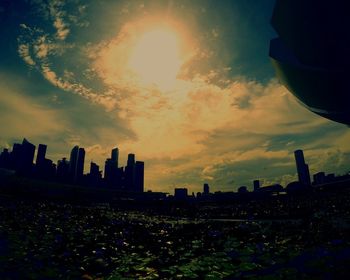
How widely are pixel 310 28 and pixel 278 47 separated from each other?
783 centimetres

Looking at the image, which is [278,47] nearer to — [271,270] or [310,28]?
[310,28]

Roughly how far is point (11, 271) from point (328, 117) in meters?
62.3

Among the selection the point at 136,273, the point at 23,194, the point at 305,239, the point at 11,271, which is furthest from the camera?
the point at 23,194

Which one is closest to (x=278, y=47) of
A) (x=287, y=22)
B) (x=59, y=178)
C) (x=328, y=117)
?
(x=287, y=22)

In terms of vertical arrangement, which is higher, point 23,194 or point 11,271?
point 23,194

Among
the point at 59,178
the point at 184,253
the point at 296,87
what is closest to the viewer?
the point at 184,253

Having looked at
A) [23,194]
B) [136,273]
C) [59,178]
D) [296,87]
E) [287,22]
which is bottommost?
[136,273]

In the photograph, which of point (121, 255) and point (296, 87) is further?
point (296, 87)

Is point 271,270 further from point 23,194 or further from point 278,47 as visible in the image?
point 23,194

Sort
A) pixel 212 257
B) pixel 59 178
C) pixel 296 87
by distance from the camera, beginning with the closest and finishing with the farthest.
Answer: pixel 212 257
pixel 296 87
pixel 59 178

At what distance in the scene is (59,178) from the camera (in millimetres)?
100250

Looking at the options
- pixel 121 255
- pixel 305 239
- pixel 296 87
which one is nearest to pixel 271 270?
pixel 121 255

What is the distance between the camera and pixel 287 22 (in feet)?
137

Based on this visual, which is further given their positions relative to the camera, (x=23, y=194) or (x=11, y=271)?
(x=23, y=194)
